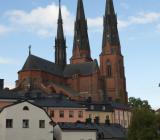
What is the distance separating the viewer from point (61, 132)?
64625 millimetres

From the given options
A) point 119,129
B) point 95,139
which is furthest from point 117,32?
point 95,139

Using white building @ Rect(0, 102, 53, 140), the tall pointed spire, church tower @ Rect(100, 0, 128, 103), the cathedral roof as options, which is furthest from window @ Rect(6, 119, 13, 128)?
the tall pointed spire

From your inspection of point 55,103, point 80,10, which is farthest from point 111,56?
point 55,103

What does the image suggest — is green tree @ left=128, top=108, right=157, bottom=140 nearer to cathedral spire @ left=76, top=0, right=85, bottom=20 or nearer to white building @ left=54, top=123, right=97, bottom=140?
white building @ left=54, top=123, right=97, bottom=140

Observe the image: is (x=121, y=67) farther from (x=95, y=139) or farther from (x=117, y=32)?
(x=95, y=139)

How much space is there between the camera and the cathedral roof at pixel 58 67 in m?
163

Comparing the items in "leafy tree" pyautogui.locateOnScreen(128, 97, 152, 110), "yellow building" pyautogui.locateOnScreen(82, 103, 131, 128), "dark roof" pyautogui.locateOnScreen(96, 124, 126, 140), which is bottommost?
"dark roof" pyautogui.locateOnScreen(96, 124, 126, 140)

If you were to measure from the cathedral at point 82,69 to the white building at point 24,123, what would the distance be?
8808 cm

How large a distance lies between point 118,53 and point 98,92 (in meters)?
27.0

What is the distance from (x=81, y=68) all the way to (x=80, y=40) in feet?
52.7

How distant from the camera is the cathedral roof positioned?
16288cm

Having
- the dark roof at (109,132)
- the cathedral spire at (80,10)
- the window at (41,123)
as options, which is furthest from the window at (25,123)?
the cathedral spire at (80,10)

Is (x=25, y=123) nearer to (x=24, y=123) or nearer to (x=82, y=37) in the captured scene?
(x=24, y=123)

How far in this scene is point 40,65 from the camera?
168000 millimetres
